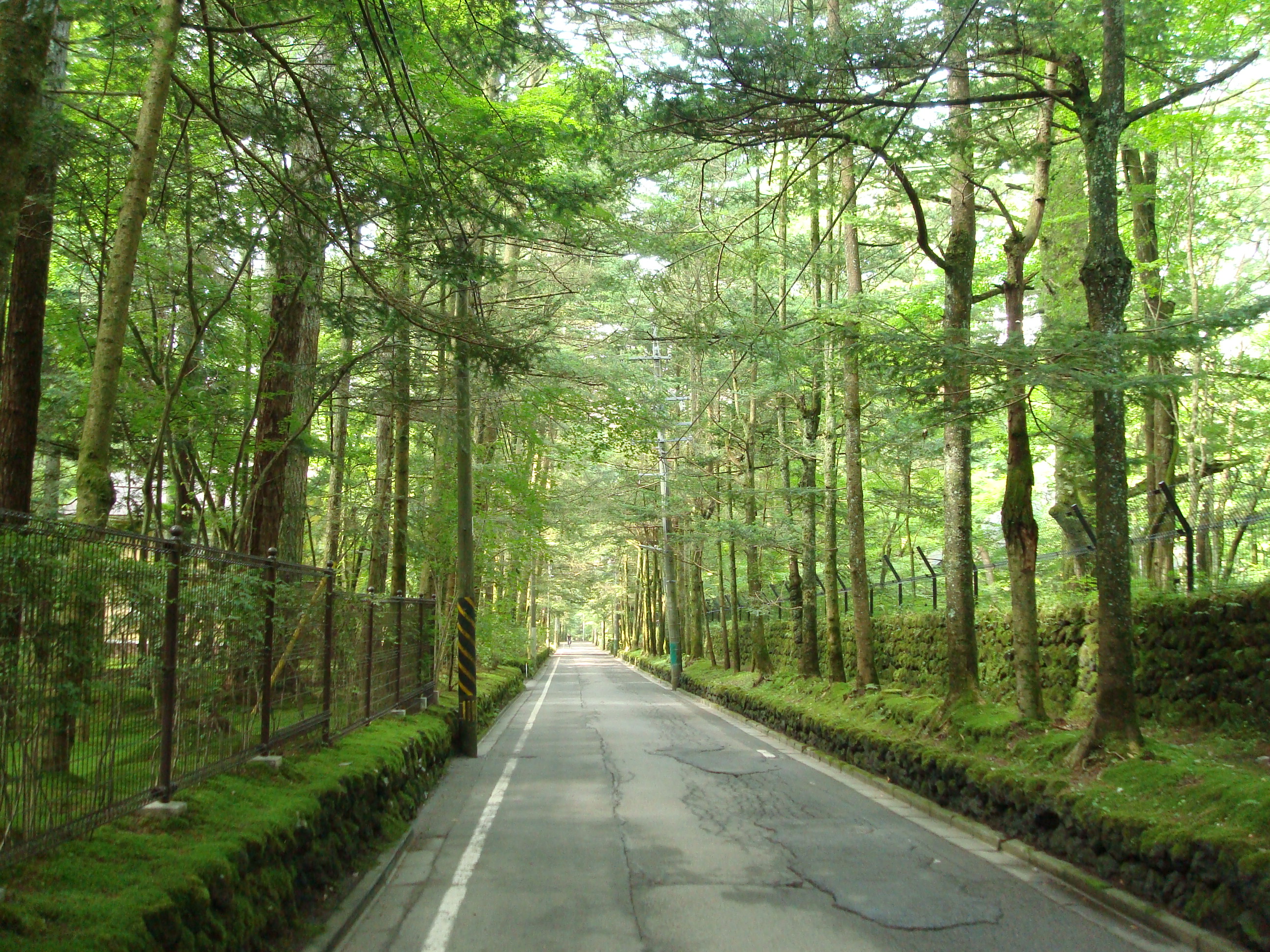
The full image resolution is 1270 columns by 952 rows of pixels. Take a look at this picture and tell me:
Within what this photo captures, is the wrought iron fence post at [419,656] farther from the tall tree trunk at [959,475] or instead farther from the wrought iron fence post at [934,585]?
the wrought iron fence post at [934,585]

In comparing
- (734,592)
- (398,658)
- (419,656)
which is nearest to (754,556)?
(734,592)

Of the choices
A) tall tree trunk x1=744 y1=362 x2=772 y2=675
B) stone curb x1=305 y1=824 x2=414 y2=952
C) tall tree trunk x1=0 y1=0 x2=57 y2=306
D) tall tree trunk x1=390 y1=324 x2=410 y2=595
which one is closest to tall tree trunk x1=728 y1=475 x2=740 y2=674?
tall tree trunk x1=744 y1=362 x2=772 y2=675

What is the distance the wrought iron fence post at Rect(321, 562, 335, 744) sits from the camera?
7.92 meters

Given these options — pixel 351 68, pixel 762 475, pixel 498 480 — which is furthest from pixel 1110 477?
pixel 762 475

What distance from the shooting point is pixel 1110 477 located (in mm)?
7562

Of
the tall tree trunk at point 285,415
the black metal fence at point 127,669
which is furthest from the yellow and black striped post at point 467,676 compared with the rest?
the black metal fence at point 127,669

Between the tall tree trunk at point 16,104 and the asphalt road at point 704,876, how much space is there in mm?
4087

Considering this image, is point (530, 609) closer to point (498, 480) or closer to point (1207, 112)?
point (498, 480)

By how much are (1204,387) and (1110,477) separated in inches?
267

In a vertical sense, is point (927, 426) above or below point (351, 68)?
below

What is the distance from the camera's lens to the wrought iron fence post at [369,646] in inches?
373

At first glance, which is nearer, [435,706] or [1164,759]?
[1164,759]

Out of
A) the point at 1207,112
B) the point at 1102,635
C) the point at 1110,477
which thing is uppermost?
the point at 1207,112

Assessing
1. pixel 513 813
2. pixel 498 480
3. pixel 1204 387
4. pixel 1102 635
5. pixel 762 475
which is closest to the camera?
pixel 1102 635
